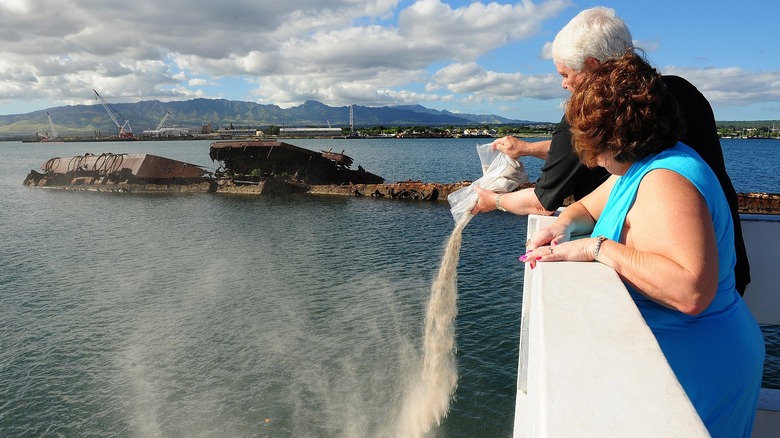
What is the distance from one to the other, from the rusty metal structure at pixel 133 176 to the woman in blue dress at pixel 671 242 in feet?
124

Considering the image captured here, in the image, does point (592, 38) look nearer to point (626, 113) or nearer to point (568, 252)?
point (626, 113)

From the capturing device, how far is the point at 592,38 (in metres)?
2.51

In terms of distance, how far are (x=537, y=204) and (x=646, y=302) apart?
1.38m

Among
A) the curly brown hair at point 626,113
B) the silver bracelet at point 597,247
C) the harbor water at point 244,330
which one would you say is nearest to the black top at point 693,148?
the curly brown hair at point 626,113

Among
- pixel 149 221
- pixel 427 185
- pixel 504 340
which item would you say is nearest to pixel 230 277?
pixel 504 340

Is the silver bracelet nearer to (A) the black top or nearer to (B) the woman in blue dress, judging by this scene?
(B) the woman in blue dress

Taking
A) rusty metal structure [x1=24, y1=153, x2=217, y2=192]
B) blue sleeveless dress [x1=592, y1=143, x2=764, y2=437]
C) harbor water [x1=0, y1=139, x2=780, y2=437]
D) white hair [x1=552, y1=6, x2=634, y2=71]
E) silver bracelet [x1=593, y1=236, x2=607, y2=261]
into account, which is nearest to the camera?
blue sleeveless dress [x1=592, y1=143, x2=764, y2=437]

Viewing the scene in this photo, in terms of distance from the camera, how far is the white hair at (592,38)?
249cm

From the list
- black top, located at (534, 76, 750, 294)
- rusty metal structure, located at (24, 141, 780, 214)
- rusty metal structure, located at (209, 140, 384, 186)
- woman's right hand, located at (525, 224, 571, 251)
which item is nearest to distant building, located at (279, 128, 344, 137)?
rusty metal structure, located at (24, 141, 780, 214)

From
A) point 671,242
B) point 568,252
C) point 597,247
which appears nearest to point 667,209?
point 671,242

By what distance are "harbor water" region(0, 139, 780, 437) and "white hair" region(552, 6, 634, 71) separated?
6457 millimetres

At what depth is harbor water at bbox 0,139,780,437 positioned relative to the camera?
322 inches

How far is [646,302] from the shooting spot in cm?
178

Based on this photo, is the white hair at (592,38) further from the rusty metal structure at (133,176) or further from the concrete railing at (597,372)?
the rusty metal structure at (133,176)
